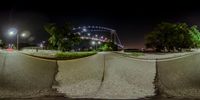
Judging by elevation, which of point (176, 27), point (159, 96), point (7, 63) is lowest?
point (159, 96)

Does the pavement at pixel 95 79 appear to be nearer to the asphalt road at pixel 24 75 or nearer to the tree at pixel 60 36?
the asphalt road at pixel 24 75

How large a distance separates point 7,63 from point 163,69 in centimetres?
596

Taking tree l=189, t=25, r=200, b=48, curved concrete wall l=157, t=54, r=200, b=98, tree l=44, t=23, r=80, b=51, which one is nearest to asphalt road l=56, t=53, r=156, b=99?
curved concrete wall l=157, t=54, r=200, b=98

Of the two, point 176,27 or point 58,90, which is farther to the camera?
point 176,27

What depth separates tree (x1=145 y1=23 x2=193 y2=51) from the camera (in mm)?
66750

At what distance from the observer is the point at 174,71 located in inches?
469

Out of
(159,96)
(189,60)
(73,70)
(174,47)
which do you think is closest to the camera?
(159,96)

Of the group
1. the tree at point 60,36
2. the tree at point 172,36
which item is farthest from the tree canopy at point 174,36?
the tree at point 60,36

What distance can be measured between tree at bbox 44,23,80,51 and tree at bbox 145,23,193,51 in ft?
68.2

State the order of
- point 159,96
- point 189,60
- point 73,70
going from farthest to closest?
point 73,70 → point 189,60 → point 159,96

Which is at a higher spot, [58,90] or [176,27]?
[176,27]

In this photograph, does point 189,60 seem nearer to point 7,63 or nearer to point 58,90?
point 58,90

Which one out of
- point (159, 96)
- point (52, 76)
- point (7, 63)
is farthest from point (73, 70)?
point (159, 96)

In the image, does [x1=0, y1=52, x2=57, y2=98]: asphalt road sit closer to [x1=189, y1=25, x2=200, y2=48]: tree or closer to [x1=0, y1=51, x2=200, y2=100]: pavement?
[x1=0, y1=51, x2=200, y2=100]: pavement
